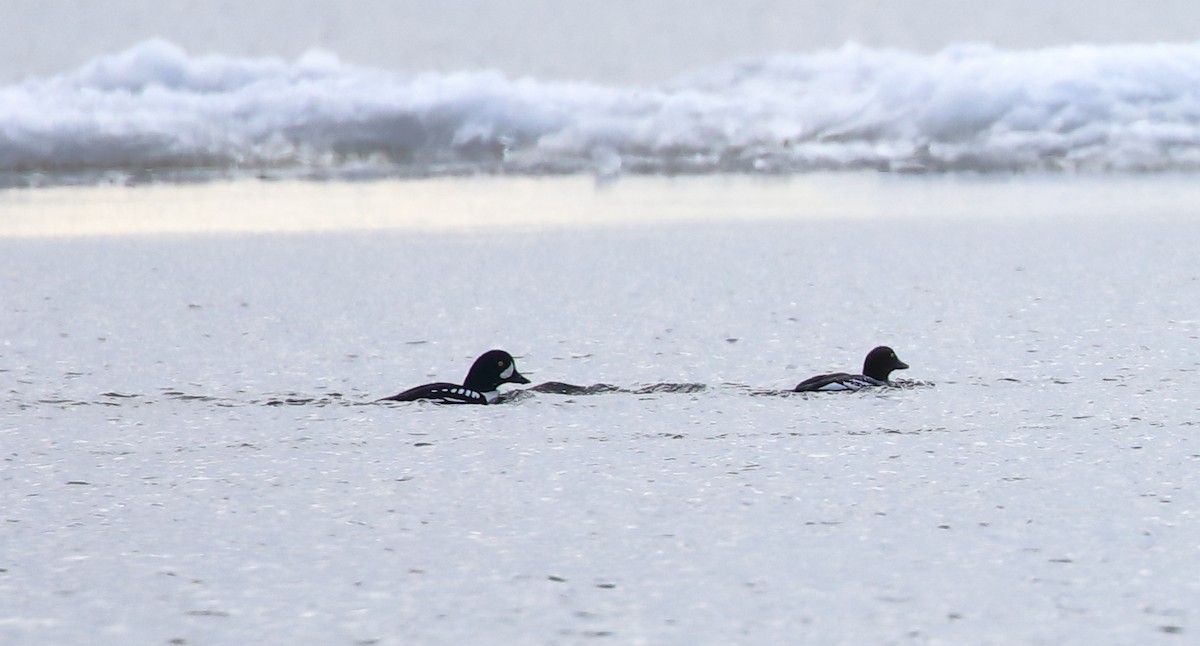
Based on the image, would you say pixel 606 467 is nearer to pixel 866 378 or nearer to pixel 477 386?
pixel 477 386

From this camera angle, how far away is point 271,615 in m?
6.62

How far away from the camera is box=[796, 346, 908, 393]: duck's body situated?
12367mm

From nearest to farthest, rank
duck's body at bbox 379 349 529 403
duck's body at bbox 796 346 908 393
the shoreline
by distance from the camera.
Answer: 1. duck's body at bbox 379 349 529 403
2. duck's body at bbox 796 346 908 393
3. the shoreline

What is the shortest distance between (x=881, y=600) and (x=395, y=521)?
8.46 ft

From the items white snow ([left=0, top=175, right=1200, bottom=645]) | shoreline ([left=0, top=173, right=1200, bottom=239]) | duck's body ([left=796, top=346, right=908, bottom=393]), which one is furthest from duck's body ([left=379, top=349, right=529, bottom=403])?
shoreline ([left=0, top=173, right=1200, bottom=239])

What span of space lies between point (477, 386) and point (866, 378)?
272 cm

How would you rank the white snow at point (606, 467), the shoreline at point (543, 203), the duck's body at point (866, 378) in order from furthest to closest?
the shoreline at point (543, 203)
the duck's body at point (866, 378)
the white snow at point (606, 467)

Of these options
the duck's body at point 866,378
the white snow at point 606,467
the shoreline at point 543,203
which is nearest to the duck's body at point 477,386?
the white snow at point 606,467

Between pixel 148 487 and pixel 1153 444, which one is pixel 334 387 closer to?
pixel 148 487

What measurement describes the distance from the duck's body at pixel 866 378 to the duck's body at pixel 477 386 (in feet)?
6.48

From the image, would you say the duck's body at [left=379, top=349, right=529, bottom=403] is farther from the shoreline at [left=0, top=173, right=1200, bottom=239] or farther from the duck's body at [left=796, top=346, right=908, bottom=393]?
the shoreline at [left=0, top=173, right=1200, bottom=239]

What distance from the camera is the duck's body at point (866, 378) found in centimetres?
1237

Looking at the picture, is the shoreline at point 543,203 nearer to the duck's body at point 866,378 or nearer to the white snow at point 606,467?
the white snow at point 606,467

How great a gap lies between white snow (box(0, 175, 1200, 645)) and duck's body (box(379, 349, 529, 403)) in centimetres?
29
